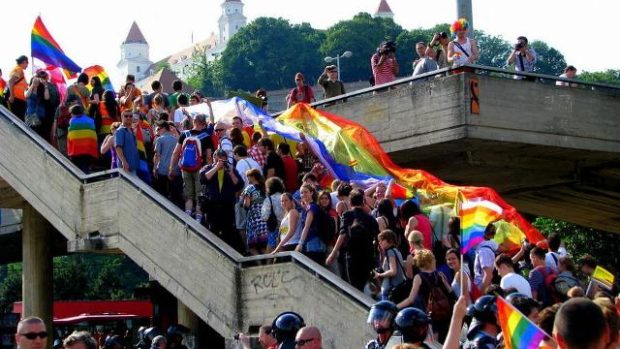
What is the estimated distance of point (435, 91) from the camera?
22781 mm

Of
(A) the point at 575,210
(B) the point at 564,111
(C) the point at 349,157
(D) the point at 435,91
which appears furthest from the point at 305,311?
(A) the point at 575,210

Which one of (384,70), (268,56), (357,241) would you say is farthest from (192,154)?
(268,56)

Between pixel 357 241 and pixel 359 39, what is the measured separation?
141m

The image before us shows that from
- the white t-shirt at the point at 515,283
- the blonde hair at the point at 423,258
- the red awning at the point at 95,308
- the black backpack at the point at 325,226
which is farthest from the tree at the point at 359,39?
the blonde hair at the point at 423,258

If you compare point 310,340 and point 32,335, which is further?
point 310,340

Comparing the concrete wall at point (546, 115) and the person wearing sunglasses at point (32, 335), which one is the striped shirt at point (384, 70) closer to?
the concrete wall at point (546, 115)

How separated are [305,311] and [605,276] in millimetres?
3684

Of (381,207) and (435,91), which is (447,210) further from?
(435,91)

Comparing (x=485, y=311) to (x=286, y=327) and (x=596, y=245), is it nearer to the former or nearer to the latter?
(x=286, y=327)

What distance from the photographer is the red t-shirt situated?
17.6 m

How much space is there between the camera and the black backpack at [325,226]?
14.8 m

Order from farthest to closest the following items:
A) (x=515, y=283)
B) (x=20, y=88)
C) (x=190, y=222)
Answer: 1. (x=20, y=88)
2. (x=190, y=222)
3. (x=515, y=283)

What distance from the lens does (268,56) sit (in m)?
162

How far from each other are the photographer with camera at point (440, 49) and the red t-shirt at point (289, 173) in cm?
606
